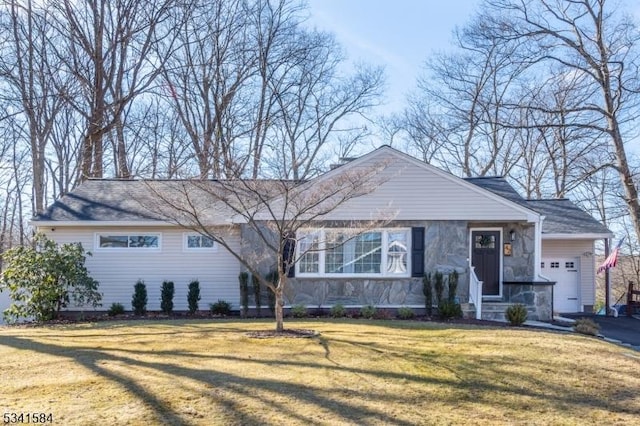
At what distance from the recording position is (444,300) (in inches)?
522

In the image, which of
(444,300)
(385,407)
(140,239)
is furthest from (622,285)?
(385,407)

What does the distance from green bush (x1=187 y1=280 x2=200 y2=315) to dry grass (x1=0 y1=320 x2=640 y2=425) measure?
4389 mm

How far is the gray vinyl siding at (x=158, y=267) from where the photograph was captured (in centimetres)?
1475

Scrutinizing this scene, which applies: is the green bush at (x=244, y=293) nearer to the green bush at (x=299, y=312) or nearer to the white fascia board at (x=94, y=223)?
the green bush at (x=299, y=312)

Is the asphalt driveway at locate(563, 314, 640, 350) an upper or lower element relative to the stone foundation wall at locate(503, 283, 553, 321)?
lower

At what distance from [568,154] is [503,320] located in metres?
14.6

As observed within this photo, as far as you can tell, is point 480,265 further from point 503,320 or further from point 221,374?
point 221,374

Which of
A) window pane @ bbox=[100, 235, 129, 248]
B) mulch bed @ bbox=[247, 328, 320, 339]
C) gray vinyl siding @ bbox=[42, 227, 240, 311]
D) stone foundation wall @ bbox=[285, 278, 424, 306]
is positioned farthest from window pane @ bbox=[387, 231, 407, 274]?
window pane @ bbox=[100, 235, 129, 248]

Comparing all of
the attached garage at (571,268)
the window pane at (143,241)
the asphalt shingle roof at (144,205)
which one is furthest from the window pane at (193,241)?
the attached garage at (571,268)

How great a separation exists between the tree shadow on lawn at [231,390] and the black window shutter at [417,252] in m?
7.25

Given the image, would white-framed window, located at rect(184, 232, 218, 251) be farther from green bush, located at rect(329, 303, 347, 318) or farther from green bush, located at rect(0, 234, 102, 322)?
green bush, located at rect(329, 303, 347, 318)

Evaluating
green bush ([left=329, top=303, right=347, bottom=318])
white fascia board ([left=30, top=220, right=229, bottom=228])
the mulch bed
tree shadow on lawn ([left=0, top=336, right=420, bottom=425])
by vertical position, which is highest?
white fascia board ([left=30, top=220, right=229, bottom=228])

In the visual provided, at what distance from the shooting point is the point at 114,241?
14.9 metres

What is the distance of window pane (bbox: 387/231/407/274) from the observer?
13.9 meters
